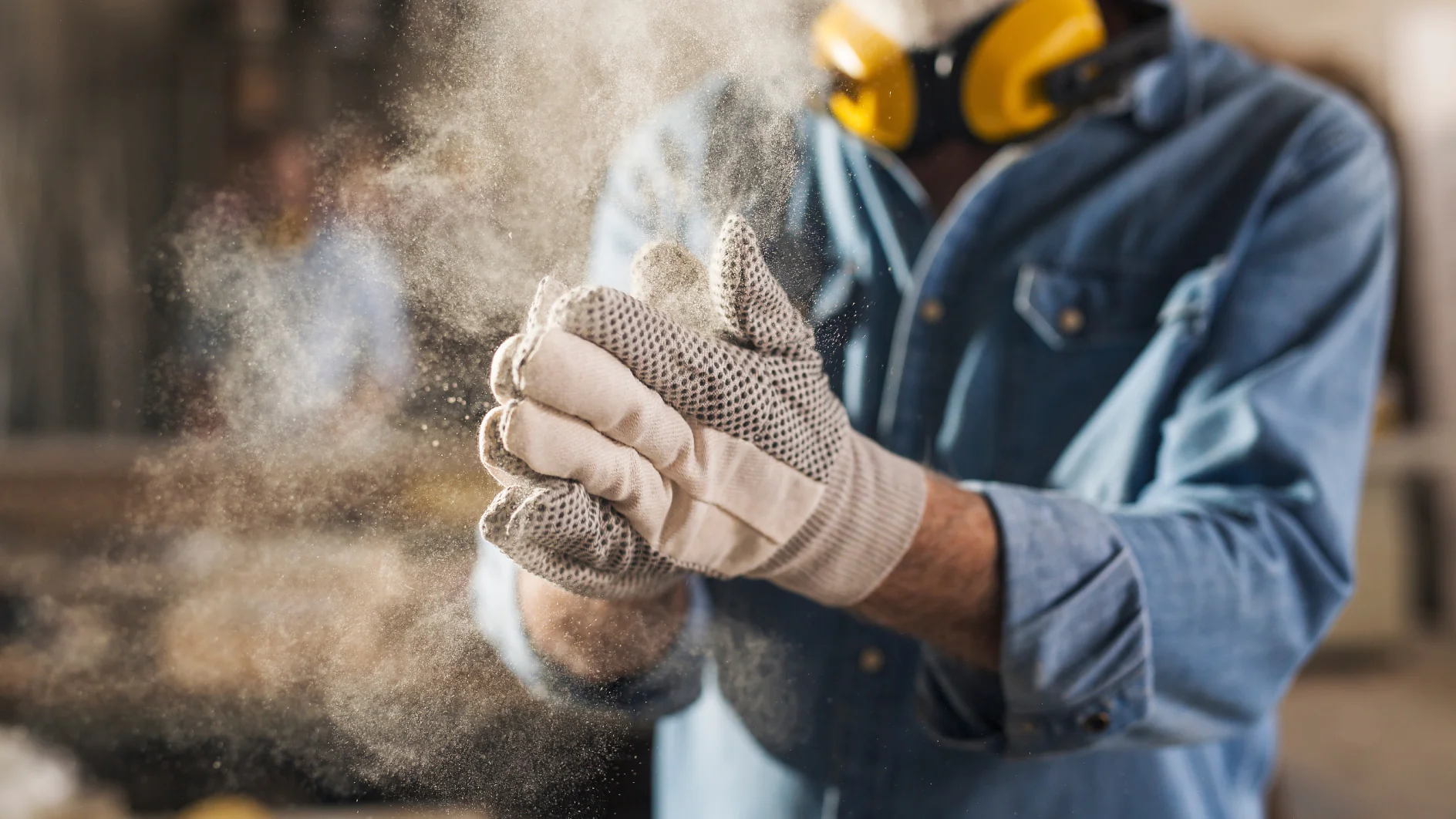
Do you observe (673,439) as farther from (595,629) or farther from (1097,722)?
(1097,722)

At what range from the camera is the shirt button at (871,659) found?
56 centimetres

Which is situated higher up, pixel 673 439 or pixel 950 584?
pixel 673 439

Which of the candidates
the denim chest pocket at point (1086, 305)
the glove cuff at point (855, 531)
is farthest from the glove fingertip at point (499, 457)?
the denim chest pocket at point (1086, 305)

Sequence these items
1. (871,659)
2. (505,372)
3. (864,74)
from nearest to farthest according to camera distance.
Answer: (505,372) → (864,74) → (871,659)

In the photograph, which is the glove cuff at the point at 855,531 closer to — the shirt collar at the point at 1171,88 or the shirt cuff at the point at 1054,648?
the shirt cuff at the point at 1054,648

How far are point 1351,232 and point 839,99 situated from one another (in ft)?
1.42

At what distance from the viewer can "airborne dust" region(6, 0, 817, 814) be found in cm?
36

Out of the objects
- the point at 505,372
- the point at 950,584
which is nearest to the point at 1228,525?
the point at 950,584

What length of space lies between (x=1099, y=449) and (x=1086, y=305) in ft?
0.30

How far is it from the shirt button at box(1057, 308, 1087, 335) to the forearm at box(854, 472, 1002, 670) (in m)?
0.17

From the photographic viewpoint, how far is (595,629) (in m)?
0.39

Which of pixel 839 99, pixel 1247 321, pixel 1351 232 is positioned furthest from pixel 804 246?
pixel 1351 232

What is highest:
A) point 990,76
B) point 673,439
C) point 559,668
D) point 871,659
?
point 990,76

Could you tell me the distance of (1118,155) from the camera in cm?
63
